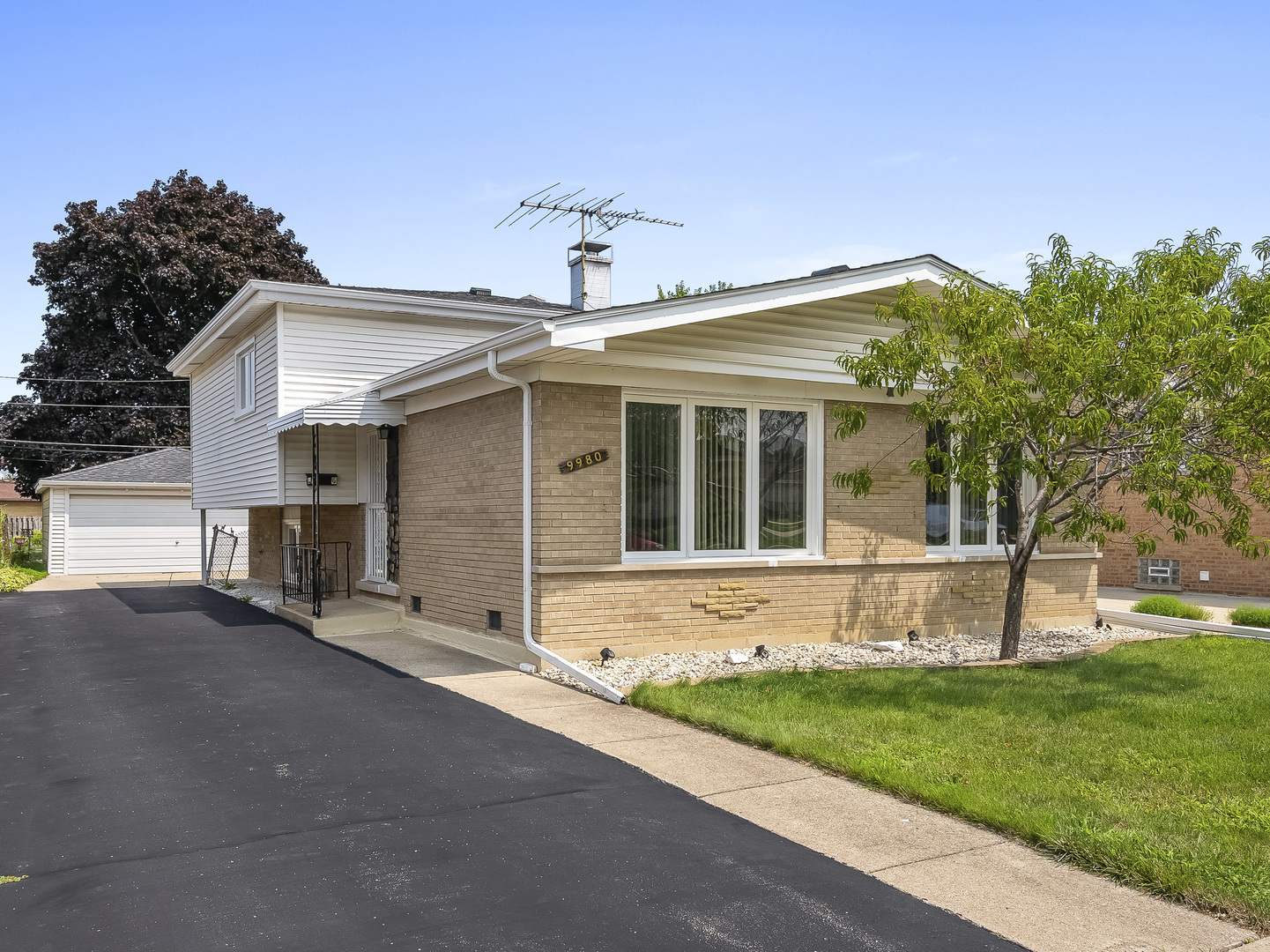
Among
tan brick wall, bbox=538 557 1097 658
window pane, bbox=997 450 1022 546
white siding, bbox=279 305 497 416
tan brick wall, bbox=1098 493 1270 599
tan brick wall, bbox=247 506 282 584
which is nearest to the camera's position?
window pane, bbox=997 450 1022 546

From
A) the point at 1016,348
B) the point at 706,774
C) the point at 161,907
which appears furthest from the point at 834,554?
the point at 161,907

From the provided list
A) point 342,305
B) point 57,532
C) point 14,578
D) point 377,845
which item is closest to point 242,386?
point 342,305

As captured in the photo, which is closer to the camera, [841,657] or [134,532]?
[841,657]

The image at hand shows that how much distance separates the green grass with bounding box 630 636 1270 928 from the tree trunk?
0.51 meters

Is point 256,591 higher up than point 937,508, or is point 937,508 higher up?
point 937,508

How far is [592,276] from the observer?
1700 centimetres

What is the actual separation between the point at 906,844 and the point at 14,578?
22.8m

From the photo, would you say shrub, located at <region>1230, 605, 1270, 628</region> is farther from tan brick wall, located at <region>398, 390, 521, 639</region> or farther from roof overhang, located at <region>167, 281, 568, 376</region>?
roof overhang, located at <region>167, 281, 568, 376</region>

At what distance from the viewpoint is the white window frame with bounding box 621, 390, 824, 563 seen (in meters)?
10.4

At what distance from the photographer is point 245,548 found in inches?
1032

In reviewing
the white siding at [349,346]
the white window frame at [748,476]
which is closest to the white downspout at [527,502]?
the white window frame at [748,476]

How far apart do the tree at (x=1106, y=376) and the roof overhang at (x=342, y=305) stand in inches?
254

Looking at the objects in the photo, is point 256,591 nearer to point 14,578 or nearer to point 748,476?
point 14,578

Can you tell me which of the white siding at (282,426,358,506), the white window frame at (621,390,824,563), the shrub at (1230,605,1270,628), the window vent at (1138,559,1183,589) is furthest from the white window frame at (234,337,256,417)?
the window vent at (1138,559,1183,589)
